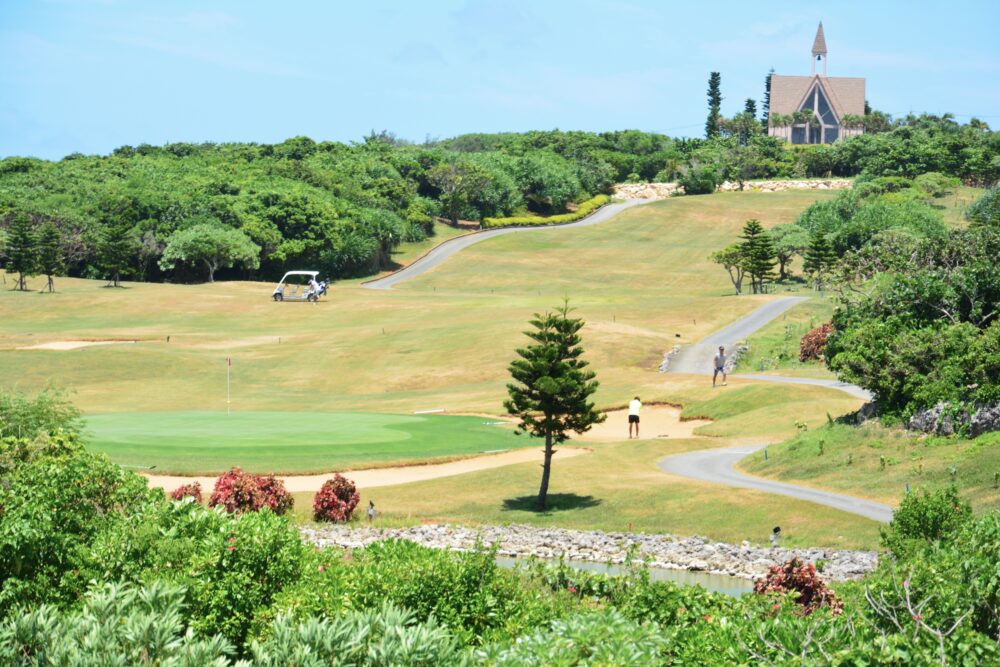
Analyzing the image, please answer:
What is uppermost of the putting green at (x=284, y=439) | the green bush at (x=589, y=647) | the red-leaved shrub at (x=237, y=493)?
the green bush at (x=589, y=647)

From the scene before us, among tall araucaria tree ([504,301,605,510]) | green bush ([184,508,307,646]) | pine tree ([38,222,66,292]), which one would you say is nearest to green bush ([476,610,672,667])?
green bush ([184,508,307,646])

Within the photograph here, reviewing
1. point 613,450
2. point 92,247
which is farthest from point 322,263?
point 613,450

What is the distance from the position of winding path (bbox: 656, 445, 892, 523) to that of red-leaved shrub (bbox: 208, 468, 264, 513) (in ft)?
46.3

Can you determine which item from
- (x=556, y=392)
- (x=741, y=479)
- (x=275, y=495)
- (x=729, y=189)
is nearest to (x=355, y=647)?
(x=275, y=495)

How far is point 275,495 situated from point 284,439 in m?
12.6

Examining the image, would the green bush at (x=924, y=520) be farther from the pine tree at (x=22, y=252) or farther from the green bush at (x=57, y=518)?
the pine tree at (x=22, y=252)

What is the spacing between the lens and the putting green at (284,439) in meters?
39.6

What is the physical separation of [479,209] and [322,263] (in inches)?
1504

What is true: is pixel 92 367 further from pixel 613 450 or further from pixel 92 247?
pixel 92 247

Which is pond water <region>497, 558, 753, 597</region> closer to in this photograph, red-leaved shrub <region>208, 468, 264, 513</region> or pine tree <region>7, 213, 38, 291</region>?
red-leaved shrub <region>208, 468, 264, 513</region>

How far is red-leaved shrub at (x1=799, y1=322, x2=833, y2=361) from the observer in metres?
65.2

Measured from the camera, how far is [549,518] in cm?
3381

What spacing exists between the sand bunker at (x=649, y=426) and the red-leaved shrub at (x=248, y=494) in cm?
1866

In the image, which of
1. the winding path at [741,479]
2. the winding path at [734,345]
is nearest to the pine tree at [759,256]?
the winding path at [734,345]
